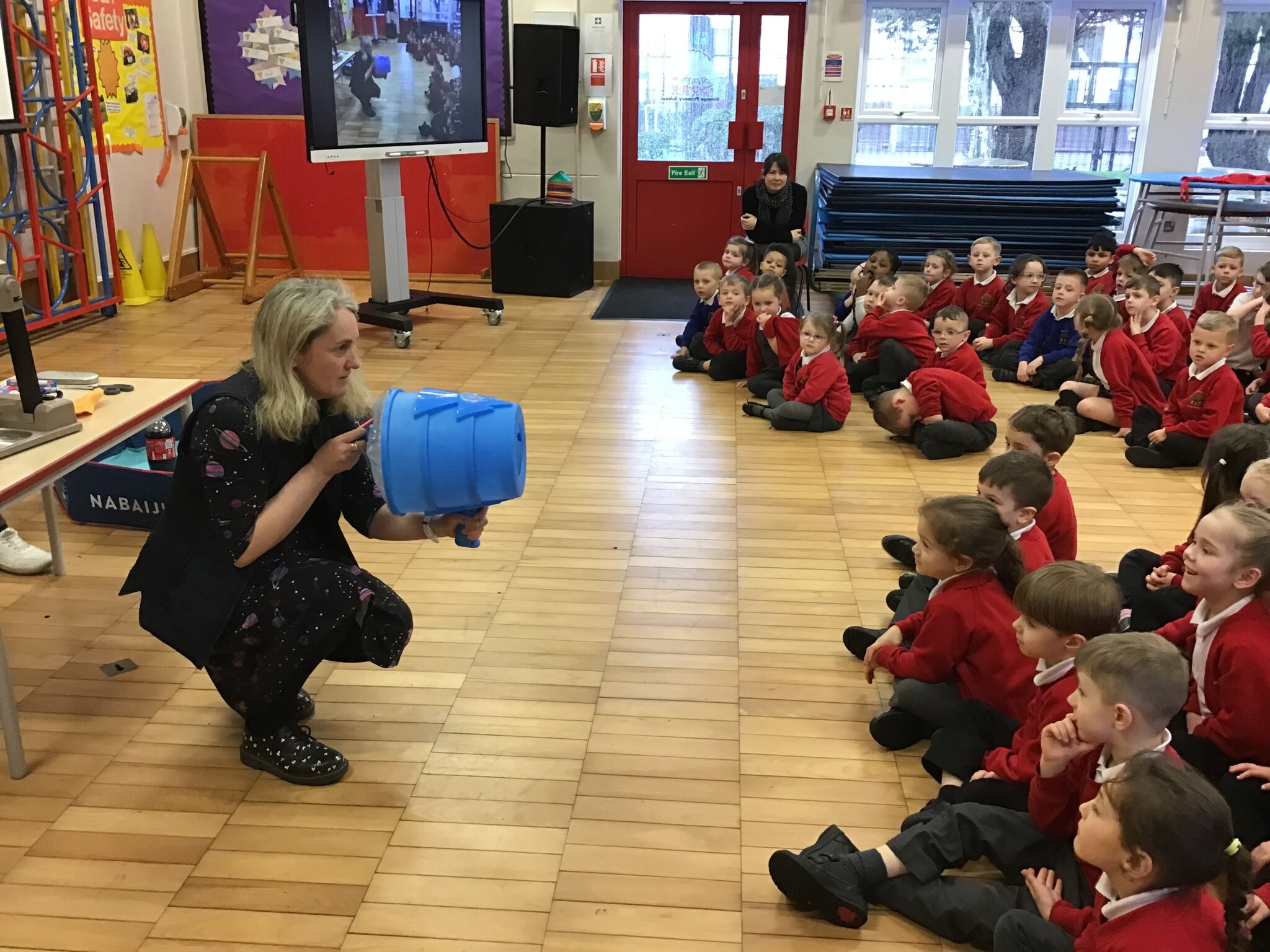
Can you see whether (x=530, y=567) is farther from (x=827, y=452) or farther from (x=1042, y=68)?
(x=1042, y=68)

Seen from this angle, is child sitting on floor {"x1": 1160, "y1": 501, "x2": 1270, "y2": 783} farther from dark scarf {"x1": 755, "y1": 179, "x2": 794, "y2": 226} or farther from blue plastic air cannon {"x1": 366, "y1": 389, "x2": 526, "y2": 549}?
dark scarf {"x1": 755, "y1": 179, "x2": 794, "y2": 226}

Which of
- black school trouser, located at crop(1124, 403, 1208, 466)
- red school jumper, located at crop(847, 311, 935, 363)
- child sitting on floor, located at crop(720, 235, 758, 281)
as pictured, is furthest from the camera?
child sitting on floor, located at crop(720, 235, 758, 281)

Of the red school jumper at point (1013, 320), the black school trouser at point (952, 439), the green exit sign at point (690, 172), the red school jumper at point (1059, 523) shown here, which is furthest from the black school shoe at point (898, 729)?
the green exit sign at point (690, 172)

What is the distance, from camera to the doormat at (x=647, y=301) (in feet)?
25.8

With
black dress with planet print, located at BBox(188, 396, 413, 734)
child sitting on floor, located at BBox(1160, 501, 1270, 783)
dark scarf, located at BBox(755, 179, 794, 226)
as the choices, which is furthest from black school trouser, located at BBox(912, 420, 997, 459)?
dark scarf, located at BBox(755, 179, 794, 226)

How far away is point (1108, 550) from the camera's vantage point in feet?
12.6

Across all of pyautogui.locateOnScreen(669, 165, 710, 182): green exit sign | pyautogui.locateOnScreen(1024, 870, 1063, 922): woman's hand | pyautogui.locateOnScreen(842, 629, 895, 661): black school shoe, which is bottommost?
pyautogui.locateOnScreen(842, 629, 895, 661): black school shoe

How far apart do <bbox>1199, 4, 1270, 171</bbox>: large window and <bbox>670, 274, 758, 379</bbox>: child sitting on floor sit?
16.8 ft

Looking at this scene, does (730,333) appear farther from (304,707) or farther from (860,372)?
(304,707)

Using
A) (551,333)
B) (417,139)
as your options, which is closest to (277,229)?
(417,139)

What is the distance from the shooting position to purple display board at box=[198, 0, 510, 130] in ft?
28.2

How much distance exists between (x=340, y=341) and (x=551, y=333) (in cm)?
499

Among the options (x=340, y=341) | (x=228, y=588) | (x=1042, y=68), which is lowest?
(x=228, y=588)

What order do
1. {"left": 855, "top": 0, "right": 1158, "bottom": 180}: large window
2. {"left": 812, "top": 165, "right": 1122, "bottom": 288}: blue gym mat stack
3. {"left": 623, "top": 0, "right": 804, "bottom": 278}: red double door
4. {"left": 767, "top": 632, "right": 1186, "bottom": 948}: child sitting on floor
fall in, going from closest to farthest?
{"left": 767, "top": 632, "right": 1186, "bottom": 948}: child sitting on floor
{"left": 812, "top": 165, "right": 1122, "bottom": 288}: blue gym mat stack
{"left": 855, "top": 0, "right": 1158, "bottom": 180}: large window
{"left": 623, "top": 0, "right": 804, "bottom": 278}: red double door
